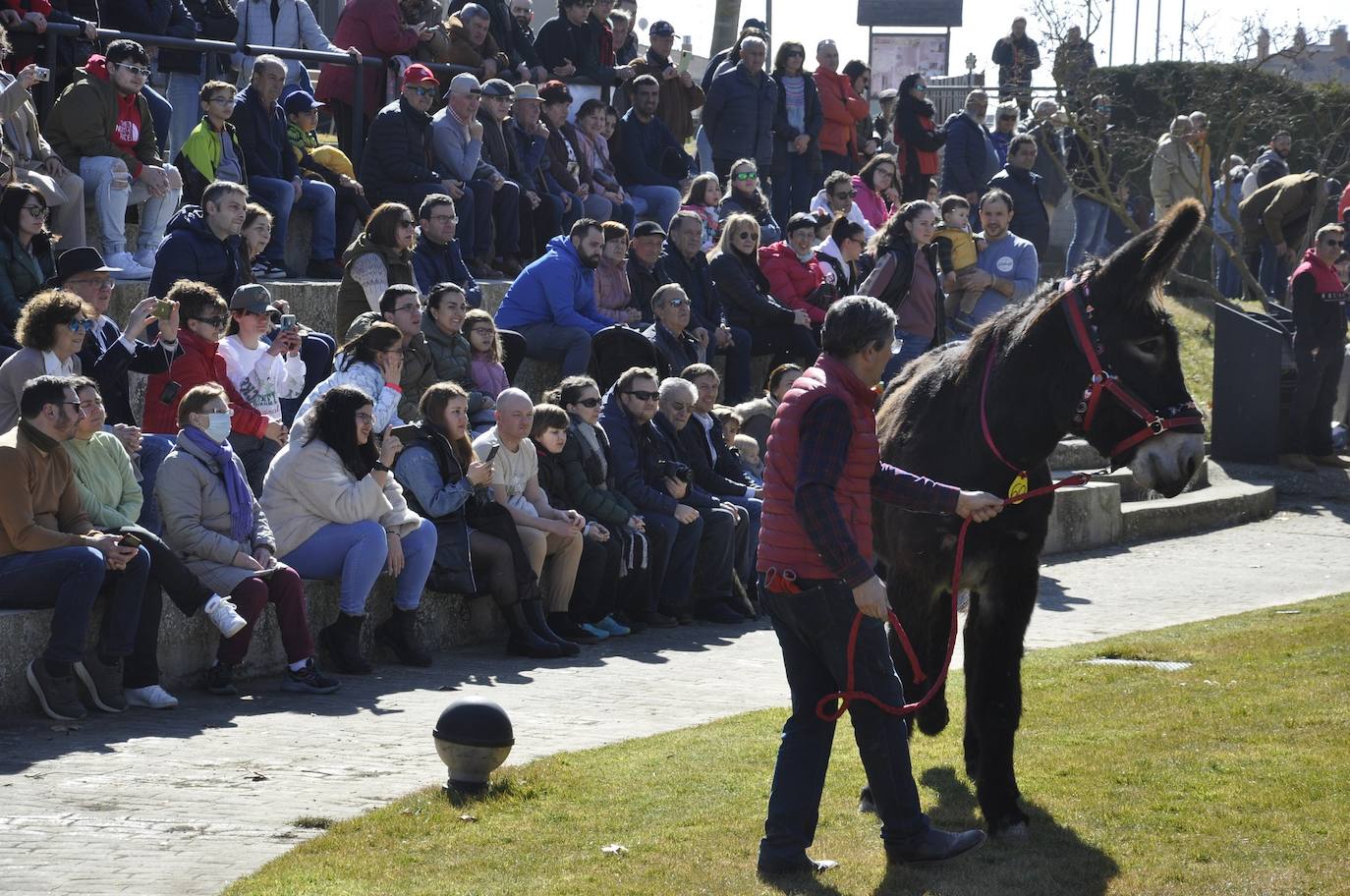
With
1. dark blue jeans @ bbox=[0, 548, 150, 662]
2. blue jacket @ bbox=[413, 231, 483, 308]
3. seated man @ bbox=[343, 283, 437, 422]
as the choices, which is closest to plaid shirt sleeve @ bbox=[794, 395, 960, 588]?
dark blue jeans @ bbox=[0, 548, 150, 662]

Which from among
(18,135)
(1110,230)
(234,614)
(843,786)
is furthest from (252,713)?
(1110,230)

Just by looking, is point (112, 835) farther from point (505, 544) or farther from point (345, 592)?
point (505, 544)

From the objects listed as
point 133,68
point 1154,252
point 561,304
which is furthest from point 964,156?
point 1154,252

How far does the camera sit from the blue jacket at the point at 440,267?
14164 mm

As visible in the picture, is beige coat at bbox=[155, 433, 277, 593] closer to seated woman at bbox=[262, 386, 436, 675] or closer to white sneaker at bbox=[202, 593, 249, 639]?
white sneaker at bbox=[202, 593, 249, 639]

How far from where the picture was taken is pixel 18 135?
12.7 meters

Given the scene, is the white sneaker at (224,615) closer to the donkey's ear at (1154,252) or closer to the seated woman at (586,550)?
the seated woman at (586,550)

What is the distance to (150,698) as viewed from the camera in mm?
9242

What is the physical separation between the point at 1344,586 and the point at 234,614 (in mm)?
9498

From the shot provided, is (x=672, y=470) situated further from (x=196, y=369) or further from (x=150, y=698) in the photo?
(x=150, y=698)

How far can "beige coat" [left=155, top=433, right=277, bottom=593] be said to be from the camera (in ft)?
32.0

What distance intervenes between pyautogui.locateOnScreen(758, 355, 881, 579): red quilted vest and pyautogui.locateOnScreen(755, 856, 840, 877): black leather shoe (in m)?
1.05

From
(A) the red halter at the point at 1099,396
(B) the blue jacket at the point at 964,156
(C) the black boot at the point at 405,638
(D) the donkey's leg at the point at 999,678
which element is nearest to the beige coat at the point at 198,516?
(C) the black boot at the point at 405,638

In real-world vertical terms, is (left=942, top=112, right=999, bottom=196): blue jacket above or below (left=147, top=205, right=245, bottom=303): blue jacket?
above
